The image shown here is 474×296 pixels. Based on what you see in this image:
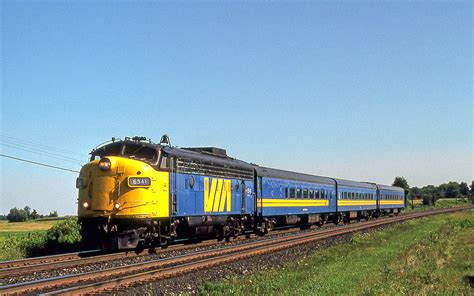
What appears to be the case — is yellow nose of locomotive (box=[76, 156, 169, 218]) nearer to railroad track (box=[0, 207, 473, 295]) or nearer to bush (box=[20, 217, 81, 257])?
railroad track (box=[0, 207, 473, 295])

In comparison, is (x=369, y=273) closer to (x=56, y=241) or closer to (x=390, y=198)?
(x=56, y=241)

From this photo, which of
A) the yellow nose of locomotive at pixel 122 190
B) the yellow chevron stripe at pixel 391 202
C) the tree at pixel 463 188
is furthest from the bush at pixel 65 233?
the tree at pixel 463 188

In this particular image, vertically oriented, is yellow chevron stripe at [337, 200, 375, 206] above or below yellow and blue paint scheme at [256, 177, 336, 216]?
below

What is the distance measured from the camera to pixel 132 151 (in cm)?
2012

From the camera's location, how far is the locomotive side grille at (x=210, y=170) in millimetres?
21500

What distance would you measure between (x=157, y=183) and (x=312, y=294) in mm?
9195

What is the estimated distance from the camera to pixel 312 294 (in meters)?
11.5

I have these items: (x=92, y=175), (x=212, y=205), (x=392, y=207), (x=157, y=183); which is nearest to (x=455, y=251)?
(x=212, y=205)

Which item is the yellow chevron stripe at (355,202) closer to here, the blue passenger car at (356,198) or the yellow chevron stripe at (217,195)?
the blue passenger car at (356,198)

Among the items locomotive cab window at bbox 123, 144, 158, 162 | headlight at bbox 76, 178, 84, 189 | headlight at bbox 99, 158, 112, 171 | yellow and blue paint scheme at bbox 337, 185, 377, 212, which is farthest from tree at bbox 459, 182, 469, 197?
headlight at bbox 99, 158, 112, 171

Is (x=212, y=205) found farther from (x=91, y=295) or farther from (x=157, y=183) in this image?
(x=91, y=295)

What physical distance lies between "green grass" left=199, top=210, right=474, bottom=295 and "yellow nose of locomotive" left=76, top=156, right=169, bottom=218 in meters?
5.35

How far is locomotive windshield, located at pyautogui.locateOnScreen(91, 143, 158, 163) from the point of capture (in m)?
19.8

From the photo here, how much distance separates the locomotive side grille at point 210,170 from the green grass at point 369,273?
6.02 metres
